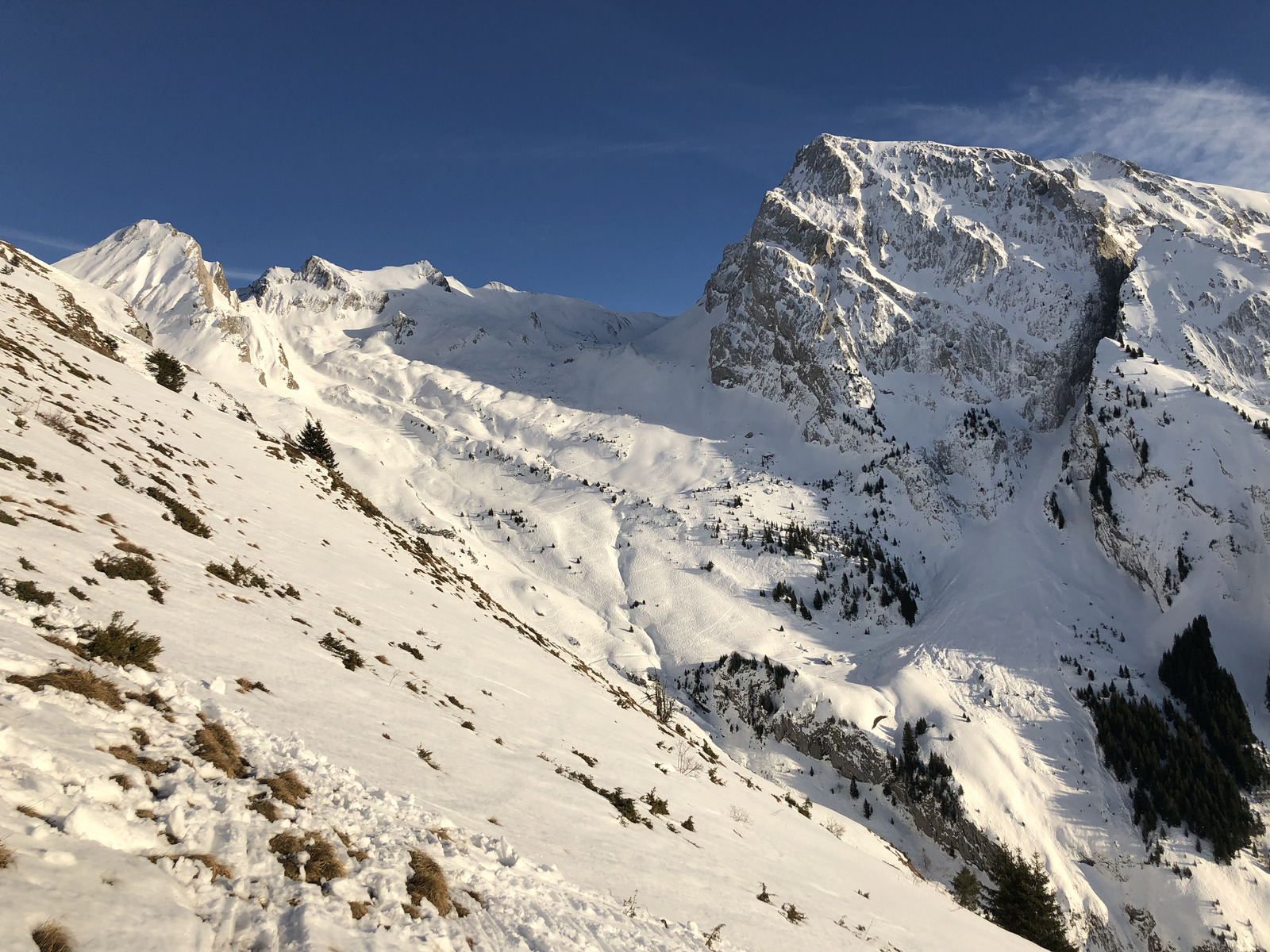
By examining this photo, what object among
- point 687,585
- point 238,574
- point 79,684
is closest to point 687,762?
point 238,574

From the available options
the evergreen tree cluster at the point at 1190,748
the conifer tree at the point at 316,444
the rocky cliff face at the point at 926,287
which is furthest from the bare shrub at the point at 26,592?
the rocky cliff face at the point at 926,287

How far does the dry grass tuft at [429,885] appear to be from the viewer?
18.7 feet

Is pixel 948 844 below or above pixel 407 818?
→ below

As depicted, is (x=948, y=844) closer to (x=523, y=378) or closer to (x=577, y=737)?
(x=577, y=737)

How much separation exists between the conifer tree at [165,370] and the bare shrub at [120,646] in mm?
39451

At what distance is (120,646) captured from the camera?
740 cm

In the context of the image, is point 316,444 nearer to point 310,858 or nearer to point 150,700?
point 150,700

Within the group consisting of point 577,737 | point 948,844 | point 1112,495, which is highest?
point 1112,495

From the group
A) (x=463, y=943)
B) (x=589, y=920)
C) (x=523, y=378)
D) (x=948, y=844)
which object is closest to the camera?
(x=463, y=943)

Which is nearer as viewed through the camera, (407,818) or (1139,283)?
(407,818)

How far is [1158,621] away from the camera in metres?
87.0

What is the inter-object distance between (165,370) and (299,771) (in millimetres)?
44818

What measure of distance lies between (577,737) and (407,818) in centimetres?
905

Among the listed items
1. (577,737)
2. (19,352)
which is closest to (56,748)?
(577,737)
